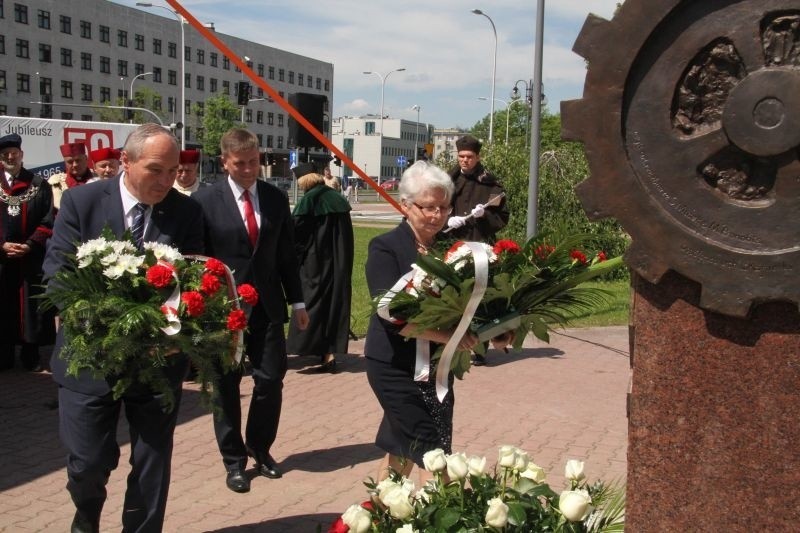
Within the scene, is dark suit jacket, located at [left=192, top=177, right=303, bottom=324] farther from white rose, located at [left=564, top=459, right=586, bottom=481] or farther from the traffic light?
the traffic light

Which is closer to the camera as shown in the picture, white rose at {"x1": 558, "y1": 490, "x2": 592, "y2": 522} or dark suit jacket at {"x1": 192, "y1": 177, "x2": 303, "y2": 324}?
white rose at {"x1": 558, "y1": 490, "x2": 592, "y2": 522}

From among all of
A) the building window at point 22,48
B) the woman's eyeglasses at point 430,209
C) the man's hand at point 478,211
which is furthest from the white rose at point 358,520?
the building window at point 22,48

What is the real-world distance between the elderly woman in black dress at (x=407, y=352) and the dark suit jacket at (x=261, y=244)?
1446 mm

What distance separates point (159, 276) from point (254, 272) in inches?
80.2

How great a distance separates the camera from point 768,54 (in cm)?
268

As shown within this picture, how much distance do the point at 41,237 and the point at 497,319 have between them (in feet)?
18.9

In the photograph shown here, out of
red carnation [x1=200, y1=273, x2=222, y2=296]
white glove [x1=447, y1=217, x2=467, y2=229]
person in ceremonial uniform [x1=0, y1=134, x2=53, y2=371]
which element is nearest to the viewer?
red carnation [x1=200, y1=273, x2=222, y2=296]

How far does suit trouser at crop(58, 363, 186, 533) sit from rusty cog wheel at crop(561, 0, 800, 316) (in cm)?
225

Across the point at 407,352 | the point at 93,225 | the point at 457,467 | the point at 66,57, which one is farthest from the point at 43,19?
the point at 457,467

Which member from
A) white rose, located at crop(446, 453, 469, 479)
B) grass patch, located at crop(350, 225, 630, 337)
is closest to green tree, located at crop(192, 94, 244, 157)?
grass patch, located at crop(350, 225, 630, 337)

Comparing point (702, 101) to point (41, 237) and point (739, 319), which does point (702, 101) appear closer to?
point (739, 319)

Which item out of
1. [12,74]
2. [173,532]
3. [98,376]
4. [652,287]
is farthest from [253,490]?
[12,74]

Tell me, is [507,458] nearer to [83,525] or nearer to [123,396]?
[123,396]

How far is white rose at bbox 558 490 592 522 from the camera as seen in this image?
9.97ft
